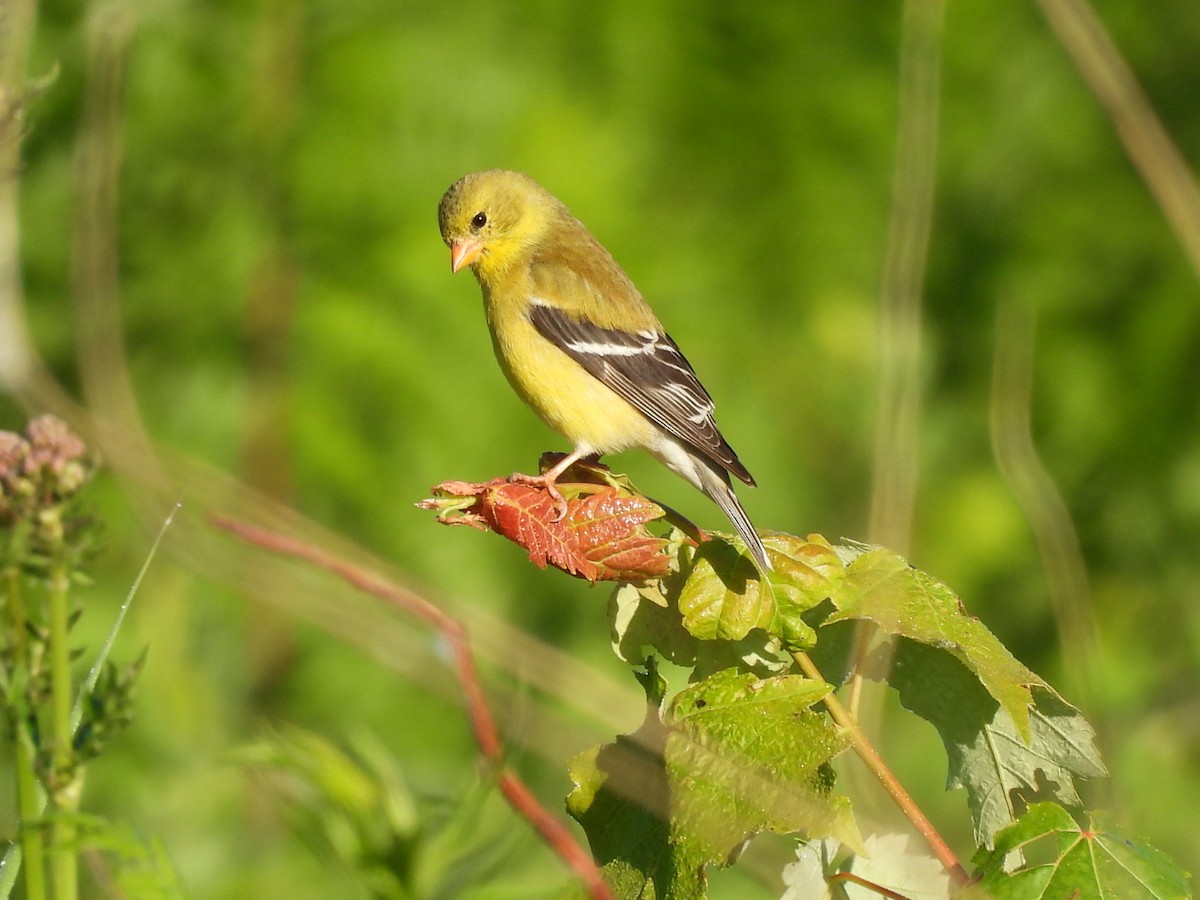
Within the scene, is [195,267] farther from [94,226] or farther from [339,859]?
[339,859]

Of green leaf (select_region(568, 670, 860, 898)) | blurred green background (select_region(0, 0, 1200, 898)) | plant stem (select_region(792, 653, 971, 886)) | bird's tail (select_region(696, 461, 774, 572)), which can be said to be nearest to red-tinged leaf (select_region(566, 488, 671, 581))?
green leaf (select_region(568, 670, 860, 898))

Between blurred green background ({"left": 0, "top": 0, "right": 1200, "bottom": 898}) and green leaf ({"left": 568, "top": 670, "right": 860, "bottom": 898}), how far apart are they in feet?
9.53

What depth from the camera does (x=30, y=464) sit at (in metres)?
1.29

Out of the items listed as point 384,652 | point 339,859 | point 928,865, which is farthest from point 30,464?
point 928,865

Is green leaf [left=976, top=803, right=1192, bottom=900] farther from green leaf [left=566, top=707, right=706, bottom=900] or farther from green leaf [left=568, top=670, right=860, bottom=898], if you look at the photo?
green leaf [left=566, top=707, right=706, bottom=900]

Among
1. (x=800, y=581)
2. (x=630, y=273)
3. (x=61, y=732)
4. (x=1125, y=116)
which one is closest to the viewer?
(x=61, y=732)

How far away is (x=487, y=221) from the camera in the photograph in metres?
4.16

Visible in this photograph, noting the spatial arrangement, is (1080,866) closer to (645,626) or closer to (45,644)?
(645,626)

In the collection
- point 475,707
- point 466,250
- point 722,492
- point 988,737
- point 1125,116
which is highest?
point 1125,116

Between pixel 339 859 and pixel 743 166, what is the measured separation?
487cm

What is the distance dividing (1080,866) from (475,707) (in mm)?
809

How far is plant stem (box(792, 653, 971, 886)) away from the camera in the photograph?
158 centimetres

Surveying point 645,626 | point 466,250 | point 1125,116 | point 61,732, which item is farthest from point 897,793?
point 466,250

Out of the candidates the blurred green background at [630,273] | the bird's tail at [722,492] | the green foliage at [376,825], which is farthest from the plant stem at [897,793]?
the blurred green background at [630,273]
